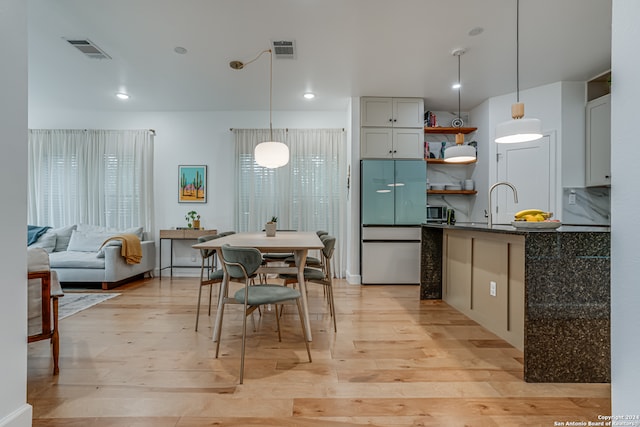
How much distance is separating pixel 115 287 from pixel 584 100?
6.69 metres

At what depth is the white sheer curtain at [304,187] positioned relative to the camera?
5.19 meters

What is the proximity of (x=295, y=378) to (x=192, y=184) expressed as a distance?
167 inches

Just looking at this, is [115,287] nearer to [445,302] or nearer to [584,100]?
[445,302]

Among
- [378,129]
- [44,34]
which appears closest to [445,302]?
[378,129]

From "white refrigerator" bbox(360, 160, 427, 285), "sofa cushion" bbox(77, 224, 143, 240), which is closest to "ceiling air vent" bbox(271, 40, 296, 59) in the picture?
"white refrigerator" bbox(360, 160, 427, 285)

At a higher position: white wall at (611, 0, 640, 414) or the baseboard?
white wall at (611, 0, 640, 414)

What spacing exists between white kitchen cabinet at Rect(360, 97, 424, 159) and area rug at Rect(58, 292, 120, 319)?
387 cm

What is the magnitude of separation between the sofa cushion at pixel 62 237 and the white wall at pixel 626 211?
6.25 meters

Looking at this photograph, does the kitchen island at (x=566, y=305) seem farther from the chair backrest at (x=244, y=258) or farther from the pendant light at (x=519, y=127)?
the chair backrest at (x=244, y=258)

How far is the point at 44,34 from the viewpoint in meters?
2.98

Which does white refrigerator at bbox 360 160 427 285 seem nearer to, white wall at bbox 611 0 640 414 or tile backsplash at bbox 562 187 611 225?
tile backsplash at bbox 562 187 611 225

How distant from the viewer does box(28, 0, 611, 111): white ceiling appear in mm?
2627

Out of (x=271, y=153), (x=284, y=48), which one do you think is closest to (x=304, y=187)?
(x=271, y=153)

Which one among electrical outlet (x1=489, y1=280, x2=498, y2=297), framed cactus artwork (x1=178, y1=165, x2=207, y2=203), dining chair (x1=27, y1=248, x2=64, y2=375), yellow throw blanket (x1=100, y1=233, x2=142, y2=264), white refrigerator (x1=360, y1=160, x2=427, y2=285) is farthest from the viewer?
framed cactus artwork (x1=178, y1=165, x2=207, y2=203)
